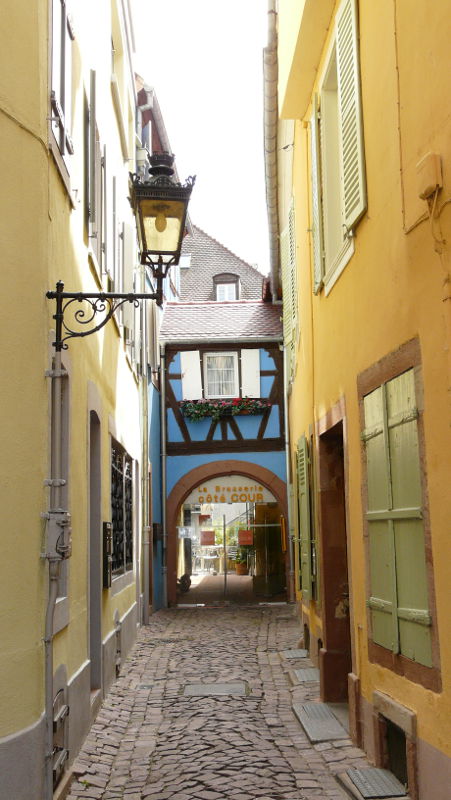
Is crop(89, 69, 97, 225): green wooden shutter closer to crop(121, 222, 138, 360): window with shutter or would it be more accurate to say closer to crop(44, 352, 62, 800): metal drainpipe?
crop(44, 352, 62, 800): metal drainpipe

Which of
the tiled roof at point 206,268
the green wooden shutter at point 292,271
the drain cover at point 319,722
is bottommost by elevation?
the drain cover at point 319,722

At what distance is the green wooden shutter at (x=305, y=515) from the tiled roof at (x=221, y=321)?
8.96 m

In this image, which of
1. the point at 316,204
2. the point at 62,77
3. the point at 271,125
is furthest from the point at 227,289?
the point at 62,77

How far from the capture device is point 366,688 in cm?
579

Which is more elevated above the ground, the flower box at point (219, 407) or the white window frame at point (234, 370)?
the white window frame at point (234, 370)

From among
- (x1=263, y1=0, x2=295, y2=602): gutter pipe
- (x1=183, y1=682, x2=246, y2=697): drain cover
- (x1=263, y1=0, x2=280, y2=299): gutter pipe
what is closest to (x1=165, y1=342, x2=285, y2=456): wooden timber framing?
(x1=263, y1=0, x2=295, y2=602): gutter pipe

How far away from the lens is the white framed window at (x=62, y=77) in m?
5.38

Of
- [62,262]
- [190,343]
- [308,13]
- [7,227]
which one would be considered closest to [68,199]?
[62,262]

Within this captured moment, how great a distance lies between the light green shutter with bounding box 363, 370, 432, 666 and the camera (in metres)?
4.48

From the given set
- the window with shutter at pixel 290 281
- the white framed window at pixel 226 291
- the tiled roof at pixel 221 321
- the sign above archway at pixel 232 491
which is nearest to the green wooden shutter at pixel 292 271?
the window with shutter at pixel 290 281

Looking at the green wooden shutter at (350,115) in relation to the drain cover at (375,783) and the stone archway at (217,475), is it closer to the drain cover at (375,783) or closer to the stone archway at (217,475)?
the drain cover at (375,783)

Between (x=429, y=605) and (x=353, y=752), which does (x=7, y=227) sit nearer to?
(x=429, y=605)

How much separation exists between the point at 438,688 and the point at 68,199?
372 centimetres

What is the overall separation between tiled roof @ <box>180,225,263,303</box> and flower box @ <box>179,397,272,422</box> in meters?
13.0
